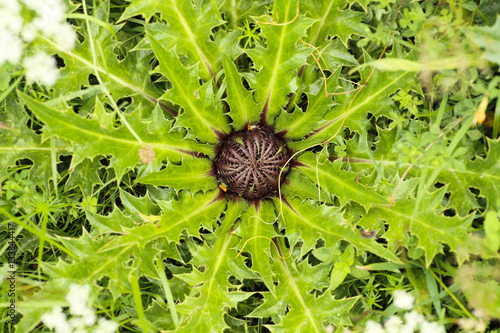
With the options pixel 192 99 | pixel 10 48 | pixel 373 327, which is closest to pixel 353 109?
pixel 192 99

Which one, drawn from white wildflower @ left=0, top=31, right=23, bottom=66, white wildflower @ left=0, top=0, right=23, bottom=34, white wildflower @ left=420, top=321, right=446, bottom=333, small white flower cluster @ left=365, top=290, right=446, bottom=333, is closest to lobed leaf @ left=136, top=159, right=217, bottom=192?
white wildflower @ left=0, top=31, right=23, bottom=66

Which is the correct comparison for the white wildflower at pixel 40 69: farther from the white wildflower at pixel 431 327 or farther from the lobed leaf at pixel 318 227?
the white wildflower at pixel 431 327

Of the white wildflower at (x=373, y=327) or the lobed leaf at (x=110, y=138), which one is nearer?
the lobed leaf at (x=110, y=138)

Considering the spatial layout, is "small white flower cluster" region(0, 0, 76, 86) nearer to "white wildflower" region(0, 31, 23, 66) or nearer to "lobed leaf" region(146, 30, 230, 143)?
"white wildflower" region(0, 31, 23, 66)

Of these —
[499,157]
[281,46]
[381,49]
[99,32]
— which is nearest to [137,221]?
[99,32]

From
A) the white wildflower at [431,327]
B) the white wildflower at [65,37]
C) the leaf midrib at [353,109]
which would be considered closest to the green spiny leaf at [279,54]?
the leaf midrib at [353,109]

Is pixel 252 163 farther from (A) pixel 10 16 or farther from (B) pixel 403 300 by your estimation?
(A) pixel 10 16
